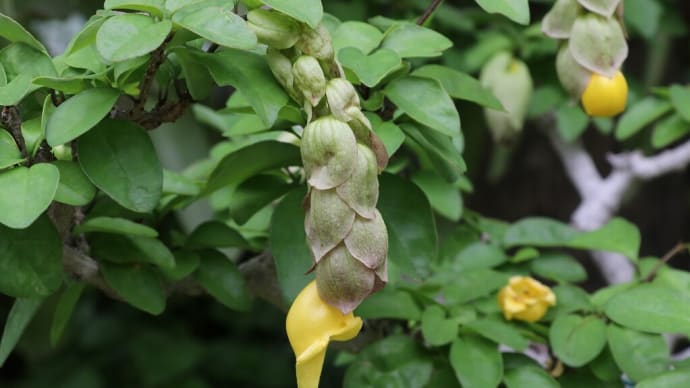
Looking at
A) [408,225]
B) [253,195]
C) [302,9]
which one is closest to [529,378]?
[408,225]

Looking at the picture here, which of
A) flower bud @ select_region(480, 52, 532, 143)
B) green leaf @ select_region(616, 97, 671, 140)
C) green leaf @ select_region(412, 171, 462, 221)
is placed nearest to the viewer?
green leaf @ select_region(412, 171, 462, 221)

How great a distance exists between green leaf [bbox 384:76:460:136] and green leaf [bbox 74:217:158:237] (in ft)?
0.66

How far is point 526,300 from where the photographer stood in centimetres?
87

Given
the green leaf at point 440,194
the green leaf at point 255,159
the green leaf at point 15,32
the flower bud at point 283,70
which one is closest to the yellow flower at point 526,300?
the green leaf at point 440,194

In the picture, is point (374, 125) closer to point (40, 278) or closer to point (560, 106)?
point (40, 278)

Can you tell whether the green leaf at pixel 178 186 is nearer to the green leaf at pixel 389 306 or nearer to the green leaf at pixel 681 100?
the green leaf at pixel 389 306

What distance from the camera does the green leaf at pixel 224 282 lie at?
32.8 inches

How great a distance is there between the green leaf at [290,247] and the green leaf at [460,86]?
0.14m

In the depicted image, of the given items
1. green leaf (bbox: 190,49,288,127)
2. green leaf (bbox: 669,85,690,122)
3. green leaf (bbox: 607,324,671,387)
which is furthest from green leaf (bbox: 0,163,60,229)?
green leaf (bbox: 669,85,690,122)

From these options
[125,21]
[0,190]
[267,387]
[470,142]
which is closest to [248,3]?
[125,21]

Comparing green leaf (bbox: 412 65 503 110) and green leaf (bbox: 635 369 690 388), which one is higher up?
green leaf (bbox: 412 65 503 110)

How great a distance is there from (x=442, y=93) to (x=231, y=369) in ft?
4.21

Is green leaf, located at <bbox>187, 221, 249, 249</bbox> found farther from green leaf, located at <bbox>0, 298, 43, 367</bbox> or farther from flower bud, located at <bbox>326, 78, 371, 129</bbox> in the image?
Answer: flower bud, located at <bbox>326, 78, 371, 129</bbox>

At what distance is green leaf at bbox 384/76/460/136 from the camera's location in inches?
27.3
